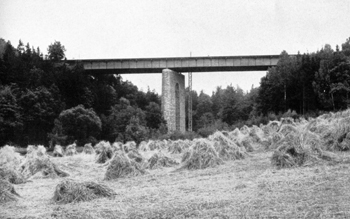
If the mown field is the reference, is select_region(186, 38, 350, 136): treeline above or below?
above

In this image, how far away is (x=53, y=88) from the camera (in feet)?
215

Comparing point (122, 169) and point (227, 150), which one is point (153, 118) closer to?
point (227, 150)

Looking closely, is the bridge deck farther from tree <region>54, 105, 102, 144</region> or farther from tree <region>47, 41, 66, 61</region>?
tree <region>47, 41, 66, 61</region>

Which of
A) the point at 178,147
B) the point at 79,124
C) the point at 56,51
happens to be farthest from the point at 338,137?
the point at 56,51

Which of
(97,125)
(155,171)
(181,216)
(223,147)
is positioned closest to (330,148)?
(223,147)

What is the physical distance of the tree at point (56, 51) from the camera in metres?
79.3

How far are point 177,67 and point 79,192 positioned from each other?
55698 millimetres

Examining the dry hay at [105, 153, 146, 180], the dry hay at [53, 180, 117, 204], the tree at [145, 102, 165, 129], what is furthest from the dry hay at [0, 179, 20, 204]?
the tree at [145, 102, 165, 129]

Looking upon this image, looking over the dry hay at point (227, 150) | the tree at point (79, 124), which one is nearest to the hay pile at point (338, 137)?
the dry hay at point (227, 150)

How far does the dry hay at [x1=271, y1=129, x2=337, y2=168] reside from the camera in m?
12.6

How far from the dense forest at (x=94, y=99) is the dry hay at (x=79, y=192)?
103 ft

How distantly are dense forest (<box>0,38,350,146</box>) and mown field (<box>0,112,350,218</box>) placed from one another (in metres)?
27.2

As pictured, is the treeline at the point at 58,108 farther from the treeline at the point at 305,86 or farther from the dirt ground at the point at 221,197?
the dirt ground at the point at 221,197

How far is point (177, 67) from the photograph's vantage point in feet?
214
